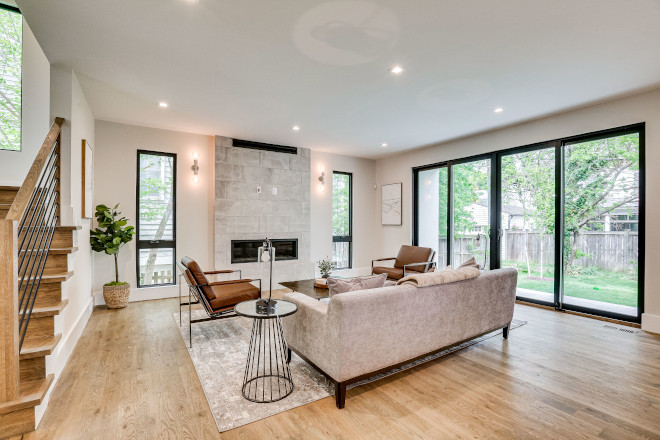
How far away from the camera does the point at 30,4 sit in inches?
88.2

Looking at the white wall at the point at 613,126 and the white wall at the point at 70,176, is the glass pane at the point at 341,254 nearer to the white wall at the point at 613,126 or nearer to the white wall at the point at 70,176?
the white wall at the point at 613,126

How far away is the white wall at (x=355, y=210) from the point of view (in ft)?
22.5

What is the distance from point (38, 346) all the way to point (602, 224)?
5.98 metres

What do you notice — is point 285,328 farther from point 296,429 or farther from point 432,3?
point 432,3

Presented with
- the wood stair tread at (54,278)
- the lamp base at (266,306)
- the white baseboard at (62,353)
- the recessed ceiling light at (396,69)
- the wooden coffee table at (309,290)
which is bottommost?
the white baseboard at (62,353)

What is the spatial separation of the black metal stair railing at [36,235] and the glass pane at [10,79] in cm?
147

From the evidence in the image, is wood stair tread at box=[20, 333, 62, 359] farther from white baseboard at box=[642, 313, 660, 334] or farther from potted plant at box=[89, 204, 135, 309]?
white baseboard at box=[642, 313, 660, 334]

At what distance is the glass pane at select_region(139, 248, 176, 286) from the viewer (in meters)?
5.16

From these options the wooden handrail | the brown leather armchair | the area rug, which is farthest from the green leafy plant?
the brown leather armchair

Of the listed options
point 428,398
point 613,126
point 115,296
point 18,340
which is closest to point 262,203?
point 115,296

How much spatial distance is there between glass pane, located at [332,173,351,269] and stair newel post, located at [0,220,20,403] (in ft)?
18.7

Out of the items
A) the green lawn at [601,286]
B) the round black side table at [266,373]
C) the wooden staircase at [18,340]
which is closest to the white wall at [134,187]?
the wooden staircase at [18,340]

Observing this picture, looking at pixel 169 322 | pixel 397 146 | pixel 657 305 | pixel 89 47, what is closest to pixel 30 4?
pixel 89 47

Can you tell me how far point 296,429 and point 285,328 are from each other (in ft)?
2.96
